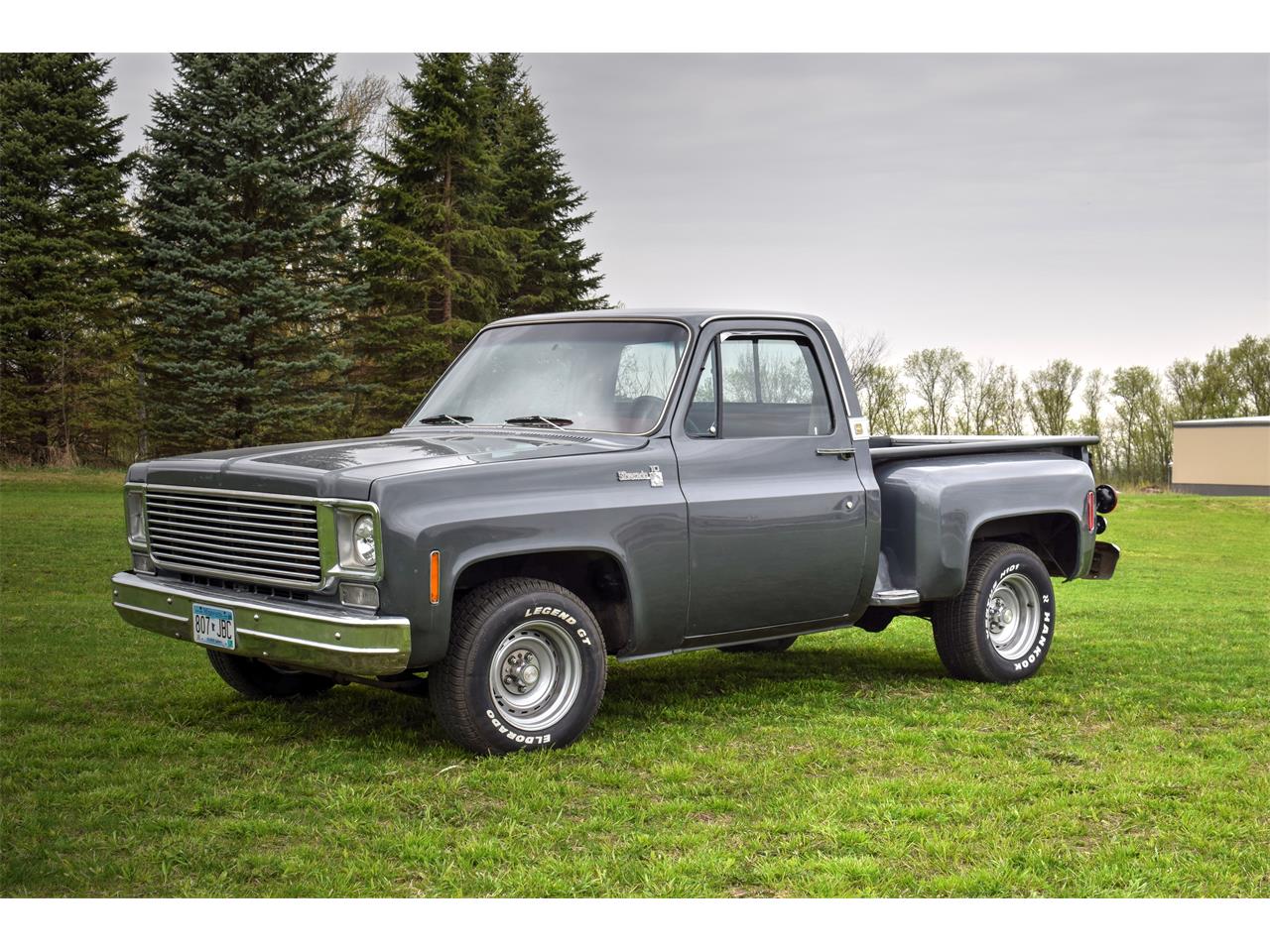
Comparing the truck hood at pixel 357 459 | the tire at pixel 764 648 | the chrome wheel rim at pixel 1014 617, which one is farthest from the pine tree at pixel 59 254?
the chrome wheel rim at pixel 1014 617

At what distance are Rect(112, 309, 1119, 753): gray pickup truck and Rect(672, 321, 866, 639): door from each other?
1cm

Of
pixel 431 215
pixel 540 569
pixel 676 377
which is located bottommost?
pixel 540 569

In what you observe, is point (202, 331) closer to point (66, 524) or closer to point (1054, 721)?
point (66, 524)

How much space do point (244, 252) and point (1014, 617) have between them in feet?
102

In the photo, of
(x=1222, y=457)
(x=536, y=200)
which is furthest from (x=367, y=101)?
(x=1222, y=457)

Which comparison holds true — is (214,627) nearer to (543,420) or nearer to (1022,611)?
(543,420)

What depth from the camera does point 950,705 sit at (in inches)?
320

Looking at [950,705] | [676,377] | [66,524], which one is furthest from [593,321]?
[66,524]

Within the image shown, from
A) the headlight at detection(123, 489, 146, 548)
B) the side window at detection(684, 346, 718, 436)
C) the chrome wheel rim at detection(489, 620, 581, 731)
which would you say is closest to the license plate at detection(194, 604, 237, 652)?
the headlight at detection(123, 489, 146, 548)

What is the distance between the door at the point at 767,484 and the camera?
7.31m

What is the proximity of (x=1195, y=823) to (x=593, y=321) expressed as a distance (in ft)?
13.4

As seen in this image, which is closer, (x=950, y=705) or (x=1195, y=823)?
(x=1195, y=823)

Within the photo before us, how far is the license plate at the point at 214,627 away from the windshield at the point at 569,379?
5.93 ft

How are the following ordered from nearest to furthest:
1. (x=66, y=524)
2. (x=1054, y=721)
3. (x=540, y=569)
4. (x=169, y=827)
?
(x=169, y=827) → (x=540, y=569) → (x=1054, y=721) → (x=66, y=524)
